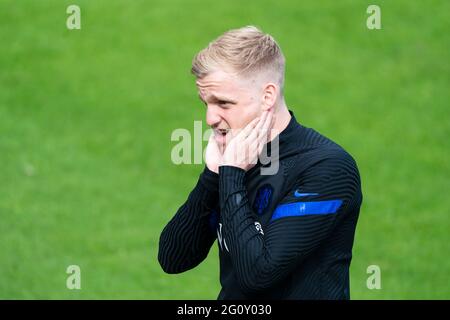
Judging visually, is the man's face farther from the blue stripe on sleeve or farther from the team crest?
the blue stripe on sleeve

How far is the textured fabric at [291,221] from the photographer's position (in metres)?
3.93

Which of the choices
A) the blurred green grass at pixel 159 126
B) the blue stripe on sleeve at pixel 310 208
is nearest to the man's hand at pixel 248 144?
the blue stripe on sleeve at pixel 310 208

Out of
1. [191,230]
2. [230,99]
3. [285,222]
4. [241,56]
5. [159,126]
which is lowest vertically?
[159,126]

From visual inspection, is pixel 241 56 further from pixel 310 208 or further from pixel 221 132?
pixel 310 208

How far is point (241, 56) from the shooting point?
4090mm

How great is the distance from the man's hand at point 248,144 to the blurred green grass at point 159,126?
18.0 feet

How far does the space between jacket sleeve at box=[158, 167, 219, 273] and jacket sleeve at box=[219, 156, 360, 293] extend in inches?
9.7

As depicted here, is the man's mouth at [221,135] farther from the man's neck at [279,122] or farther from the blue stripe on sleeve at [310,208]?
the blue stripe on sleeve at [310,208]

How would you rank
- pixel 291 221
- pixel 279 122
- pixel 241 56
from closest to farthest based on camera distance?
pixel 291 221, pixel 241 56, pixel 279 122

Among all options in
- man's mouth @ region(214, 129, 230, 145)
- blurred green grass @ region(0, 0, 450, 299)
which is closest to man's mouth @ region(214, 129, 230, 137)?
man's mouth @ region(214, 129, 230, 145)

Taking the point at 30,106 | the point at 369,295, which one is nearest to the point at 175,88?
the point at 30,106

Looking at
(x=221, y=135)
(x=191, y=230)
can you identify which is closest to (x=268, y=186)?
(x=221, y=135)

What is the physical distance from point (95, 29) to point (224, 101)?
35.3 feet

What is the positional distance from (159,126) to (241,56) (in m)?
8.80
